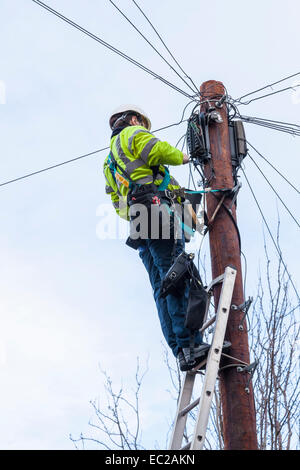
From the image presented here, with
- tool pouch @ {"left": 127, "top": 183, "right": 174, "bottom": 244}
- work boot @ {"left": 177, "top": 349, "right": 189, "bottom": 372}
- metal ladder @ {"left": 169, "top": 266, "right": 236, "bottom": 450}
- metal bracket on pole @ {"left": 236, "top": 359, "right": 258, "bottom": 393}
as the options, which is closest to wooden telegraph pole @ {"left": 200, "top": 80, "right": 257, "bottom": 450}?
metal bracket on pole @ {"left": 236, "top": 359, "right": 258, "bottom": 393}

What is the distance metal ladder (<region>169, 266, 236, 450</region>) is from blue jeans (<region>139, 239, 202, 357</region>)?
199 mm

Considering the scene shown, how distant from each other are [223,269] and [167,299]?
460 mm

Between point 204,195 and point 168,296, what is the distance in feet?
3.17

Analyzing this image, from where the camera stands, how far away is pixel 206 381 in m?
4.10

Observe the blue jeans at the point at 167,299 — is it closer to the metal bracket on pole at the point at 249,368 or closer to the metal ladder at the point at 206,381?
the metal ladder at the point at 206,381

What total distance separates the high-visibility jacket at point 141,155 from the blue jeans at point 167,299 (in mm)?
493

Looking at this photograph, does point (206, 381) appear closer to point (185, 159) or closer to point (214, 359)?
point (214, 359)

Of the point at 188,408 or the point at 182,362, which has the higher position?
the point at 182,362

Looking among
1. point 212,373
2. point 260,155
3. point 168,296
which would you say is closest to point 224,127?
point 260,155

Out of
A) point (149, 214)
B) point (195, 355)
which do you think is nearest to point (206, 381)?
point (195, 355)

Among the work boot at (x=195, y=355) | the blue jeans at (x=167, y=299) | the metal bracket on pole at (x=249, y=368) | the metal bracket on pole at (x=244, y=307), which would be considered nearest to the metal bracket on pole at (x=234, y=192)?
the blue jeans at (x=167, y=299)

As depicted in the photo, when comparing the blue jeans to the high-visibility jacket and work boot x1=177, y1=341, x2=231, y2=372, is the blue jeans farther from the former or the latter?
the high-visibility jacket

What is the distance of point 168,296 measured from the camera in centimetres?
471

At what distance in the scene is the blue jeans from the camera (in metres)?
4.58
